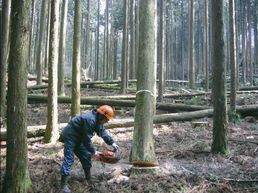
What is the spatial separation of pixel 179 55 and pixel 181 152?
48.8 meters

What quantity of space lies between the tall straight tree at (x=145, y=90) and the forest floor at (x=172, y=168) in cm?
42

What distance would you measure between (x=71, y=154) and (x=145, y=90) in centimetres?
188

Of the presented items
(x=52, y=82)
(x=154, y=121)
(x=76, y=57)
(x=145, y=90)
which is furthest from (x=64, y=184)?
(x=154, y=121)

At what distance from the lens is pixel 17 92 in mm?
5199

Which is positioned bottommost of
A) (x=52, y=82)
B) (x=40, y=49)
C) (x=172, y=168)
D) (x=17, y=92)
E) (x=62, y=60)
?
(x=172, y=168)

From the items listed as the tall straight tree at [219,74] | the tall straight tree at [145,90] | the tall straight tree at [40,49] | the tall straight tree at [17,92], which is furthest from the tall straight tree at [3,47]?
the tall straight tree at [40,49]

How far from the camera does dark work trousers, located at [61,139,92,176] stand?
6.13 metres

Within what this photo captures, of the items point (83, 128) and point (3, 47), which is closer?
point (83, 128)

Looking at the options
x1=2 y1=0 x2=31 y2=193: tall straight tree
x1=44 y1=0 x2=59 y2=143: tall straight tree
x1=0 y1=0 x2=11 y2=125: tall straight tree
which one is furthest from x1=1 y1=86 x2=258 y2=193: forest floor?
x1=0 y1=0 x2=11 y2=125: tall straight tree

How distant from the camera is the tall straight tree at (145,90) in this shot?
704 centimetres

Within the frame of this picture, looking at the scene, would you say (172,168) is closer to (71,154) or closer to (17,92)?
(71,154)

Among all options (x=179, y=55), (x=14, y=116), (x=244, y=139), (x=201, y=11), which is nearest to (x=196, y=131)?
(x=244, y=139)

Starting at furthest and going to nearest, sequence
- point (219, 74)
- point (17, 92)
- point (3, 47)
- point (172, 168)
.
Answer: point (3, 47), point (219, 74), point (172, 168), point (17, 92)

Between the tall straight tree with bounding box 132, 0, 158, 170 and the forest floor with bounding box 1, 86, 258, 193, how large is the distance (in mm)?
421
